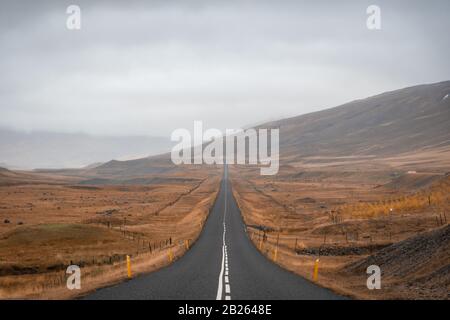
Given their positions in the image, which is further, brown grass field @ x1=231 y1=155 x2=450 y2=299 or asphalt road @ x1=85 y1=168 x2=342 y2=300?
brown grass field @ x1=231 y1=155 x2=450 y2=299

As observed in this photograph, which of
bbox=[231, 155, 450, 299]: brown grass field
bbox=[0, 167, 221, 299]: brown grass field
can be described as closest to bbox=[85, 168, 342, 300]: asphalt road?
bbox=[0, 167, 221, 299]: brown grass field

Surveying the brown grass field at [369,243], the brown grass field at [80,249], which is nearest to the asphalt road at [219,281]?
the brown grass field at [80,249]

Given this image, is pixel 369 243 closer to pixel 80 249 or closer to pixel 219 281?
pixel 219 281

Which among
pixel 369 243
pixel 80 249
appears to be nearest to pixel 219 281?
pixel 369 243

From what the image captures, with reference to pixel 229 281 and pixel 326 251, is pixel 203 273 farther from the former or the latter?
pixel 326 251

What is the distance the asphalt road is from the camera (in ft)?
58.1

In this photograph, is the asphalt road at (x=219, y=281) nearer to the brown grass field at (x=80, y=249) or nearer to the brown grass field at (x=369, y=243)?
the brown grass field at (x=80, y=249)

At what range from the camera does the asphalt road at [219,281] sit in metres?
17.7

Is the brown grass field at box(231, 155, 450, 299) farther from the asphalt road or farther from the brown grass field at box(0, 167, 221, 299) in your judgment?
the brown grass field at box(0, 167, 221, 299)

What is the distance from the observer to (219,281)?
2105 centimetres

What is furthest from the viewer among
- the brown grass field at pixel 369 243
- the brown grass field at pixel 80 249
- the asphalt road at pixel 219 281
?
the brown grass field at pixel 80 249
